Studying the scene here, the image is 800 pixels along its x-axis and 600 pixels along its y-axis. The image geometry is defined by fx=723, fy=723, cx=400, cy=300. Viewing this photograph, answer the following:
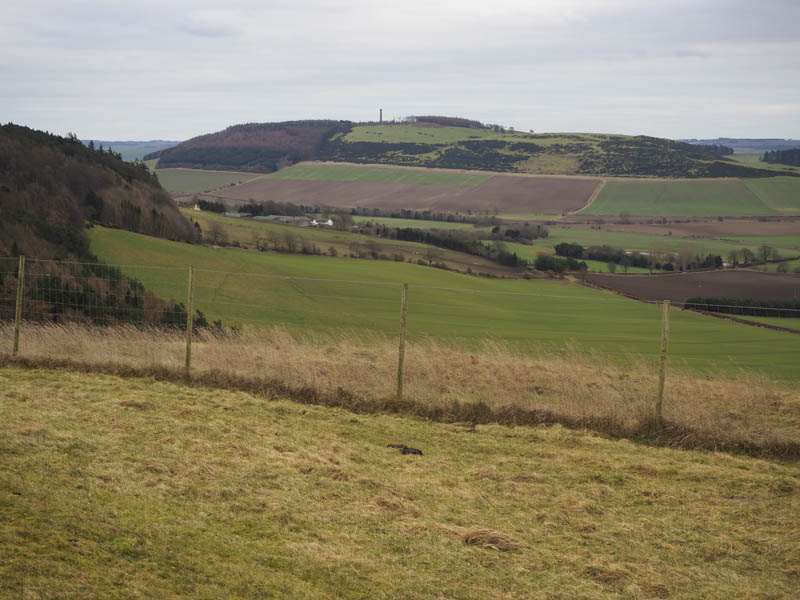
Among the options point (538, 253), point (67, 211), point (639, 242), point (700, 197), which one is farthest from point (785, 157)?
point (67, 211)

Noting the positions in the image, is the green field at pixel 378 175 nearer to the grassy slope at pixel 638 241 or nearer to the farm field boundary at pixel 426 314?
the grassy slope at pixel 638 241

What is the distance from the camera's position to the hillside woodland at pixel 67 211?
17.5 m

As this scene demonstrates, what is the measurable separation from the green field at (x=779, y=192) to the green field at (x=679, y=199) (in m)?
1.27

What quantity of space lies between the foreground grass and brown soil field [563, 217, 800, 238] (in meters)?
89.3

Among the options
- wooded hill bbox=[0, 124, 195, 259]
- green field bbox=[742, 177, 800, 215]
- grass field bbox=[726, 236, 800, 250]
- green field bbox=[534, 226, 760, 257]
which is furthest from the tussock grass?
green field bbox=[742, 177, 800, 215]

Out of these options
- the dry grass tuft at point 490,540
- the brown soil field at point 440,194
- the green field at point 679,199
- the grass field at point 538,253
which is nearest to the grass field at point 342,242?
the grass field at point 538,253

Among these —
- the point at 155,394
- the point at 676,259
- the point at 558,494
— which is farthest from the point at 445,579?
the point at 676,259

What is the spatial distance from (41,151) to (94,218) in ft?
24.0

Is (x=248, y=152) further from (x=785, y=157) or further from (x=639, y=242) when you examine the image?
(x=785, y=157)

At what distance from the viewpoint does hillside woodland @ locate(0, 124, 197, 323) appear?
57.4 ft

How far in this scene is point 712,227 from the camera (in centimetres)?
9819

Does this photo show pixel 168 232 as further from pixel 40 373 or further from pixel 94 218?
pixel 40 373

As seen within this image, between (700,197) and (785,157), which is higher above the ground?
(785,157)

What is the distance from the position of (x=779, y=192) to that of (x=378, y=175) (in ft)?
247
